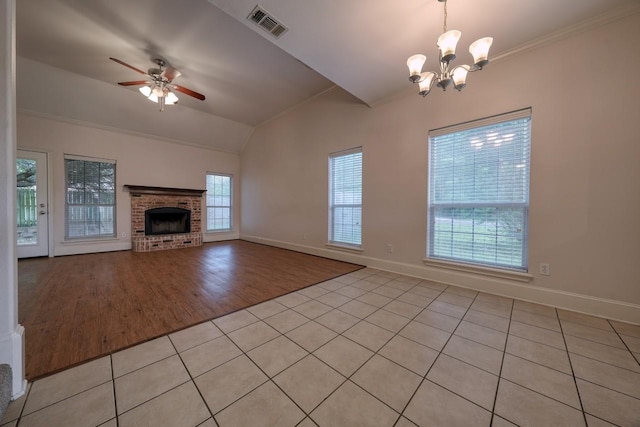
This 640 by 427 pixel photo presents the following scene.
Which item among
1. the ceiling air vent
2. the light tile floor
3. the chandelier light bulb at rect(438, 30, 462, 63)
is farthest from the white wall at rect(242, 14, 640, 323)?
the ceiling air vent

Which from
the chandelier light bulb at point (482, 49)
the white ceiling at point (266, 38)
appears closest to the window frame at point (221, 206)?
the white ceiling at point (266, 38)

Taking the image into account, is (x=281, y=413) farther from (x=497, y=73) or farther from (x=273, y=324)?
(x=497, y=73)

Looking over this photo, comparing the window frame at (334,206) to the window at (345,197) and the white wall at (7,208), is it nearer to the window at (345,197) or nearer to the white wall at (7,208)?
the window at (345,197)

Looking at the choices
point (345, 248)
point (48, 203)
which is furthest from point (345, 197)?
point (48, 203)

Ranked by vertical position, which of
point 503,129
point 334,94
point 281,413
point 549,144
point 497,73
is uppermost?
point 334,94

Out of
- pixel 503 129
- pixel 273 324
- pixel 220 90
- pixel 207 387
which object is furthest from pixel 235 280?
pixel 503 129

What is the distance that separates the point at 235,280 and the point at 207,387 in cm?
193

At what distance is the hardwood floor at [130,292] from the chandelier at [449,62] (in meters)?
2.59

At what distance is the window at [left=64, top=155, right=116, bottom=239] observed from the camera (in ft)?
15.0

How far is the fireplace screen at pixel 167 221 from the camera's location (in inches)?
211

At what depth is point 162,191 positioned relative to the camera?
18.0ft

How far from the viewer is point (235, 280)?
3111mm

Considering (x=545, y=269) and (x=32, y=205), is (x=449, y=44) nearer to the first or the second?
(x=545, y=269)

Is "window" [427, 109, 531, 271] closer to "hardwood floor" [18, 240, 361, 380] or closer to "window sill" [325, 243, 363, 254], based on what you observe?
"window sill" [325, 243, 363, 254]
